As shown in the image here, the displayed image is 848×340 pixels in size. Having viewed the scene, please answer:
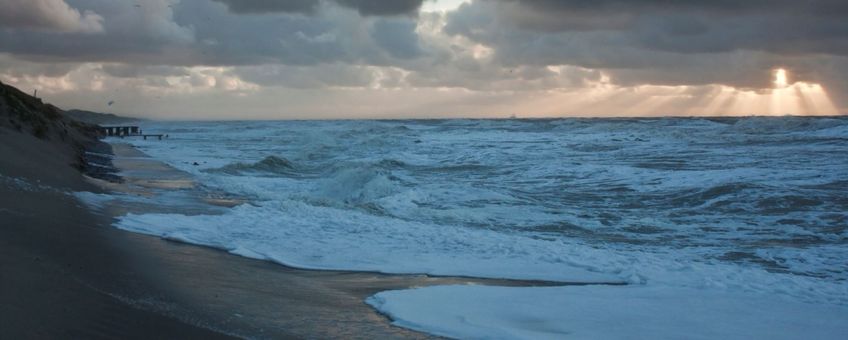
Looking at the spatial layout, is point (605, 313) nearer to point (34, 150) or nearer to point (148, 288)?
point (148, 288)

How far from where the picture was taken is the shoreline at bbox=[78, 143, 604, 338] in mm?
5559

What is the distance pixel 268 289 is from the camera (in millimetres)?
6820

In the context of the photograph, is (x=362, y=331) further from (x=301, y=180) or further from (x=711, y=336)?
(x=301, y=180)

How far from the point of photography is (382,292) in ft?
23.0

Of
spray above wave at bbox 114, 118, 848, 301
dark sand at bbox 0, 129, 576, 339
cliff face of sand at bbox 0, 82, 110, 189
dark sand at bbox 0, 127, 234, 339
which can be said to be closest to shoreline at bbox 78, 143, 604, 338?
dark sand at bbox 0, 129, 576, 339

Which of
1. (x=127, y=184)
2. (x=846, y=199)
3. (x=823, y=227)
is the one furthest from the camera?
(x=127, y=184)

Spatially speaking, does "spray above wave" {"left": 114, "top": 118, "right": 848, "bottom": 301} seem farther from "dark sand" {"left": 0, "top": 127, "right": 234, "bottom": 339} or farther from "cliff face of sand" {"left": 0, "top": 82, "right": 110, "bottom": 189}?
"cliff face of sand" {"left": 0, "top": 82, "right": 110, "bottom": 189}

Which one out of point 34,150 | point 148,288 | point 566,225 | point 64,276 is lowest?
point 566,225

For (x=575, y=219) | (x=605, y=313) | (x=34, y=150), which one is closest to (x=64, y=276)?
(x=605, y=313)

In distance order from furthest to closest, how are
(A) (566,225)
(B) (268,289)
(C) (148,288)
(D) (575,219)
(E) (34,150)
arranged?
1. (E) (34,150)
2. (D) (575,219)
3. (A) (566,225)
4. (B) (268,289)
5. (C) (148,288)

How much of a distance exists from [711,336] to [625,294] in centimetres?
143

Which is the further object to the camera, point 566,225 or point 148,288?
point 566,225

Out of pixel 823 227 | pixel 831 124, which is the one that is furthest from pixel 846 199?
pixel 831 124

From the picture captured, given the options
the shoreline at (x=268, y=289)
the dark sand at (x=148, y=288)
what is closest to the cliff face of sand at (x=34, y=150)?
the dark sand at (x=148, y=288)
